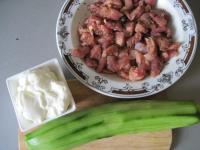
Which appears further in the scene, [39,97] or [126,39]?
[126,39]

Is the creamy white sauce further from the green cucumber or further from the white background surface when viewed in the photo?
the white background surface

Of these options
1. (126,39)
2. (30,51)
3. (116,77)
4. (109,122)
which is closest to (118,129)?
(109,122)

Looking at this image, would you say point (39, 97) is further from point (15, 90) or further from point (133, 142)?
point (133, 142)

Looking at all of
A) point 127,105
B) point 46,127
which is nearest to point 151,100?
point 127,105

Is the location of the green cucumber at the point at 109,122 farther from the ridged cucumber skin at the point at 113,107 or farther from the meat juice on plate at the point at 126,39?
the meat juice on plate at the point at 126,39

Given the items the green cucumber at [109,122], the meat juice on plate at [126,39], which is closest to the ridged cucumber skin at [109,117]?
the green cucumber at [109,122]

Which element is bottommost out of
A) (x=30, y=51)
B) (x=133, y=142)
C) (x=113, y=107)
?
(x=133, y=142)
